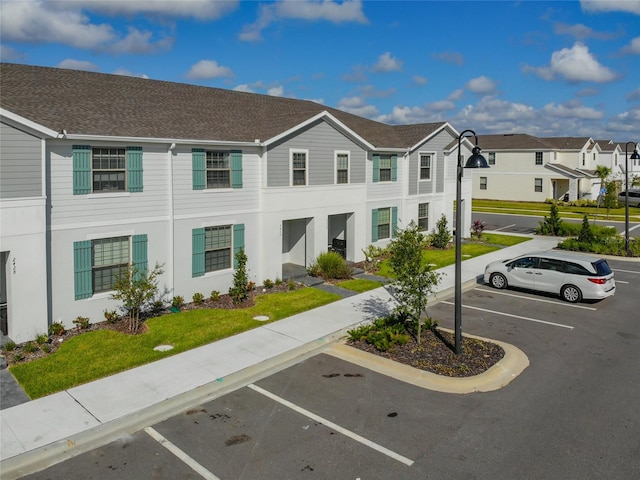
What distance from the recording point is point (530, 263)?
19891 millimetres

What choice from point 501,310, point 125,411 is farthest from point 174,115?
point 501,310

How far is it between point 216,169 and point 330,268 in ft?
19.8

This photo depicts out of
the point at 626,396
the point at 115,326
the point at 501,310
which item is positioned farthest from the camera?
the point at 501,310

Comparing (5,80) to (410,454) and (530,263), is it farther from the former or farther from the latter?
(530,263)

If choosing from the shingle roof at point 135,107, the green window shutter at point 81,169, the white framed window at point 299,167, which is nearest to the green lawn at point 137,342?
the green window shutter at point 81,169

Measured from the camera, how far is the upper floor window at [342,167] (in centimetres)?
2322

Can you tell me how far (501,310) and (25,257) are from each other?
46.3ft

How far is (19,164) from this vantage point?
44.7ft

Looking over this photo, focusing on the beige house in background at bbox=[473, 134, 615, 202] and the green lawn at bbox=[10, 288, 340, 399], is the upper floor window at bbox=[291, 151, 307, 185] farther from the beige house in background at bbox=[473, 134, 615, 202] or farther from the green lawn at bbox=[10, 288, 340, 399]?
the beige house in background at bbox=[473, 134, 615, 202]

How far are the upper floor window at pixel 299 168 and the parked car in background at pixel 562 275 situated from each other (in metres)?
8.32

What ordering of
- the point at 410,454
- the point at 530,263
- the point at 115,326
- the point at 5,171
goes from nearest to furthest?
the point at 410,454, the point at 5,171, the point at 115,326, the point at 530,263

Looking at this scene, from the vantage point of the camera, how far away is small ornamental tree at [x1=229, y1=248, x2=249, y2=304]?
1786cm

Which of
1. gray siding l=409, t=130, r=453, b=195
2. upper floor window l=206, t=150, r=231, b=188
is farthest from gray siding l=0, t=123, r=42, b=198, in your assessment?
gray siding l=409, t=130, r=453, b=195

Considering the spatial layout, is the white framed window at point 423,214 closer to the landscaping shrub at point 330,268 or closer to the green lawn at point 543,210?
the landscaping shrub at point 330,268
